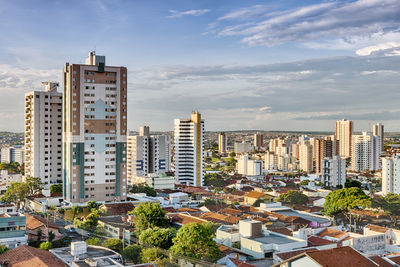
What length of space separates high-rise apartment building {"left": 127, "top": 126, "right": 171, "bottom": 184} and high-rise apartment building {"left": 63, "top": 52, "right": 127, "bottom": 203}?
78.7 ft

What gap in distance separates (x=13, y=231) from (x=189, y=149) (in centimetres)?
3607

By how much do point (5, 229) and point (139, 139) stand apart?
40.7 m

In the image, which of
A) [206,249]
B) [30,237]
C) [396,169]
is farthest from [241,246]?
[396,169]

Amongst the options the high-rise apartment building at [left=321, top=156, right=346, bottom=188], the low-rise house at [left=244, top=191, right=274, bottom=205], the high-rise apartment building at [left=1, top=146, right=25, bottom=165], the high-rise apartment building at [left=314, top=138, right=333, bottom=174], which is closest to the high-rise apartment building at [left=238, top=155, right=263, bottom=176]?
the high-rise apartment building at [left=314, top=138, right=333, bottom=174]

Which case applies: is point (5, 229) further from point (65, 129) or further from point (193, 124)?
point (193, 124)

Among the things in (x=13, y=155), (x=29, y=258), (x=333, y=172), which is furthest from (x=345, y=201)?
(x=13, y=155)

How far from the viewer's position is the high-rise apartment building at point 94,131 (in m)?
34.4

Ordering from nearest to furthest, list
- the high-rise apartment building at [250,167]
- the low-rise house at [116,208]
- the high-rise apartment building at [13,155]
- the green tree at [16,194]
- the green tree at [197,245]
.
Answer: the green tree at [197,245] < the low-rise house at [116,208] < the green tree at [16,194] < the high-rise apartment building at [250,167] < the high-rise apartment building at [13,155]

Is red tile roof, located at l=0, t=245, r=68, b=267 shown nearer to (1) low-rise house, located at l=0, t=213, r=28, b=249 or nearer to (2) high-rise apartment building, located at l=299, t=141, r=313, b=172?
(1) low-rise house, located at l=0, t=213, r=28, b=249

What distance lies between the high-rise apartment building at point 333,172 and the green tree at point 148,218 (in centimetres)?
3751

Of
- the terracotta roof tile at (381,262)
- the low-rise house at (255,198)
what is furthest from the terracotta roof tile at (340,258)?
the low-rise house at (255,198)

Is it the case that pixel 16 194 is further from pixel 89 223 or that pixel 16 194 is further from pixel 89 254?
pixel 89 254

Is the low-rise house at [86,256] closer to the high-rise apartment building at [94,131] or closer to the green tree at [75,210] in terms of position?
the green tree at [75,210]

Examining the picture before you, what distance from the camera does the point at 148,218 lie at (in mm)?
22984
